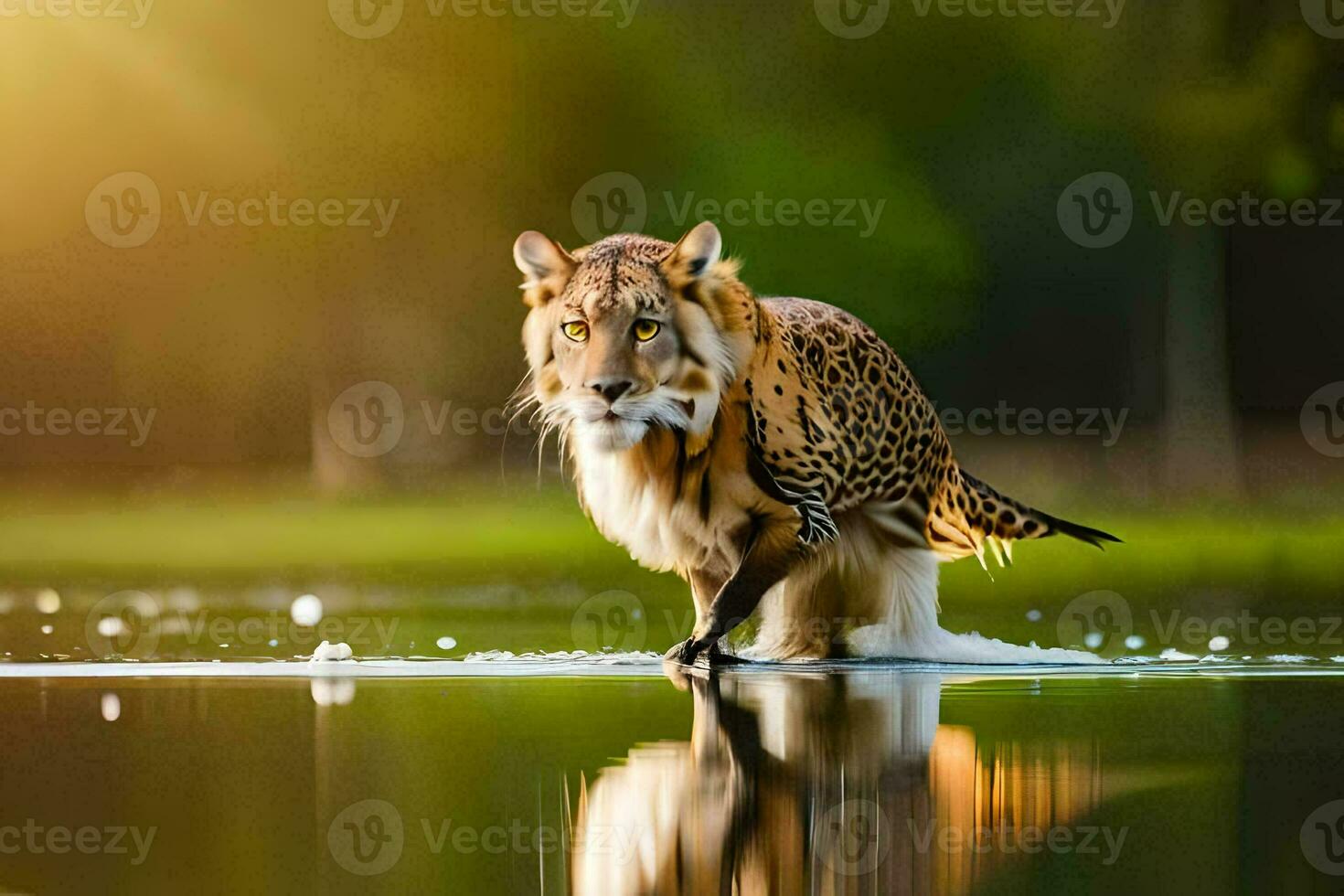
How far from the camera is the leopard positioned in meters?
4.99

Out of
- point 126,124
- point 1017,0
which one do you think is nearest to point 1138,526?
point 1017,0

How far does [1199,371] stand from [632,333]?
26.9 feet

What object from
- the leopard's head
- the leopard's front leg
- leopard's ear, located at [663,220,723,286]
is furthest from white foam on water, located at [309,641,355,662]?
leopard's ear, located at [663,220,723,286]

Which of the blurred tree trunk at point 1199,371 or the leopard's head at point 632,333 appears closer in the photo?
the leopard's head at point 632,333

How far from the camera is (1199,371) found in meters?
12.4

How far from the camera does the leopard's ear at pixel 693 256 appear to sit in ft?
16.6

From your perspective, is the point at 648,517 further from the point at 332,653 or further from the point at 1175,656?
the point at 1175,656

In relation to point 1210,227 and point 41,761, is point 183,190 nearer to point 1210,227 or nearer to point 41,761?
point 1210,227

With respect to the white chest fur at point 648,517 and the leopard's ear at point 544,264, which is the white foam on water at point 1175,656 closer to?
the white chest fur at point 648,517

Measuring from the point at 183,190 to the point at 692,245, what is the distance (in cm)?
906

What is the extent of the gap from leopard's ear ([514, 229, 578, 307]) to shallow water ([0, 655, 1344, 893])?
1.03m

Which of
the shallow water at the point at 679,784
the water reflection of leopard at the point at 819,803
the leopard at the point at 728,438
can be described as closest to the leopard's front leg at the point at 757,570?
the leopard at the point at 728,438

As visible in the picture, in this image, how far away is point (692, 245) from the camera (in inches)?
200

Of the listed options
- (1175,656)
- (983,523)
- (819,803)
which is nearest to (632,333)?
(983,523)
